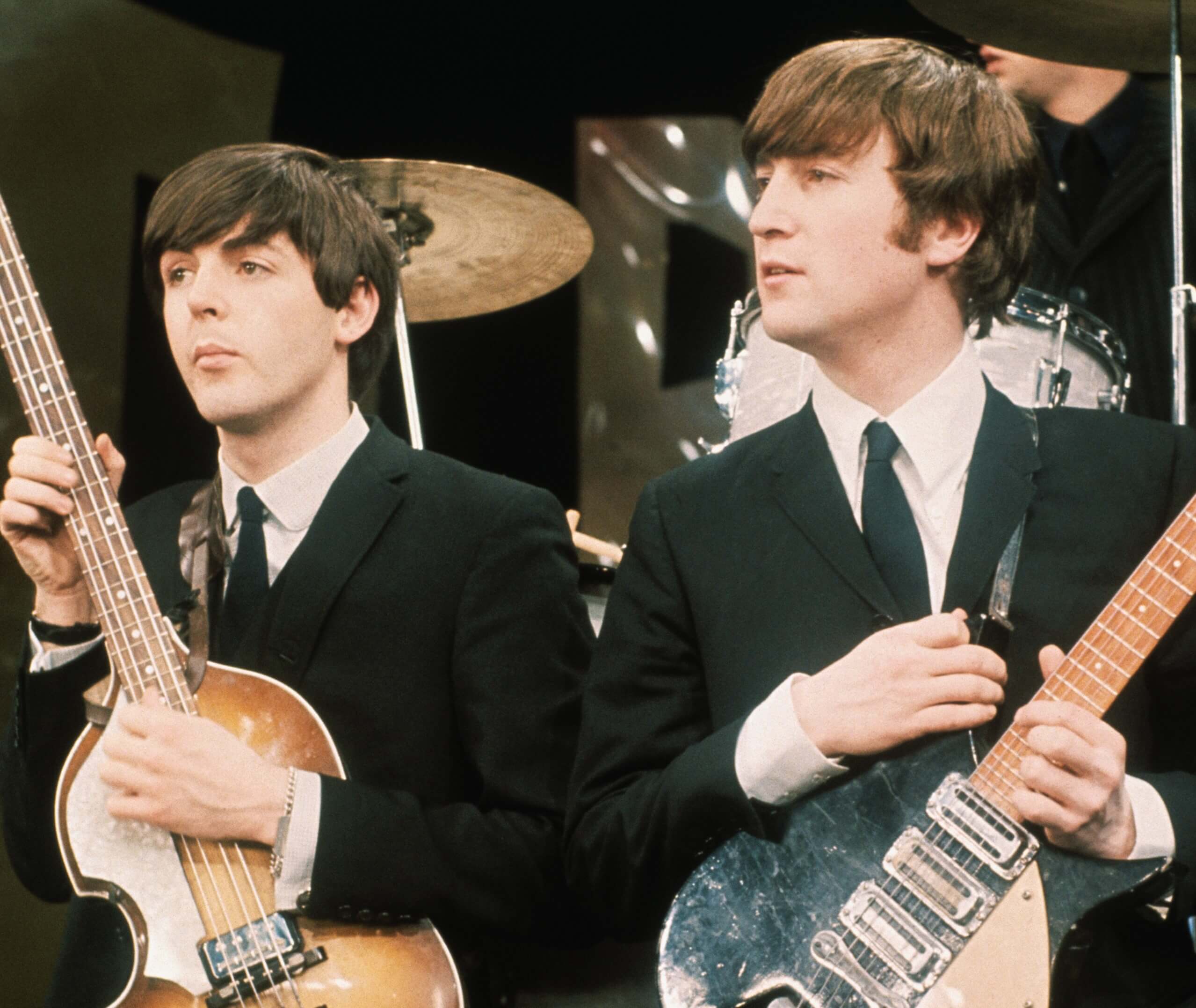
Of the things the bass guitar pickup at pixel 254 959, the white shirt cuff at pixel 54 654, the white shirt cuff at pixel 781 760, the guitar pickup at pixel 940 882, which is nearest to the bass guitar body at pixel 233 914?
the bass guitar pickup at pixel 254 959

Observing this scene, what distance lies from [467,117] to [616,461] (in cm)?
144

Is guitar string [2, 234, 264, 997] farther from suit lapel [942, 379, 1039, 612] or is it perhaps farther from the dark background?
the dark background

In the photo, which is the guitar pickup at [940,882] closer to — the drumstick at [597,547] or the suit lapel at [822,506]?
the suit lapel at [822,506]

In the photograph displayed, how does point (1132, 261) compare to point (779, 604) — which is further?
point (1132, 261)

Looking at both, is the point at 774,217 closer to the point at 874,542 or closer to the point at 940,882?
the point at 874,542

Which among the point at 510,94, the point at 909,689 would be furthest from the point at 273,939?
the point at 510,94

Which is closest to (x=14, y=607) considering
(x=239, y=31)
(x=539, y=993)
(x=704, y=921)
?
(x=239, y=31)

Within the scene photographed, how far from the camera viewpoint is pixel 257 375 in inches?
100

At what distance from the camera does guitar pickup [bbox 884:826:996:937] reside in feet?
5.82

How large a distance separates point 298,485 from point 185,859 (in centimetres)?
72

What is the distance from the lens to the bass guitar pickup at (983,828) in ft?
5.87

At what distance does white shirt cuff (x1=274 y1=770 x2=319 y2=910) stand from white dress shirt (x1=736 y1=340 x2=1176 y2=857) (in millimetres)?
664

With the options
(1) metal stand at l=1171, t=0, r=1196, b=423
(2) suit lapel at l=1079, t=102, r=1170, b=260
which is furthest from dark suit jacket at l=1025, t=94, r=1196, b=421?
(1) metal stand at l=1171, t=0, r=1196, b=423

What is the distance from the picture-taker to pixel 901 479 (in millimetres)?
2166
